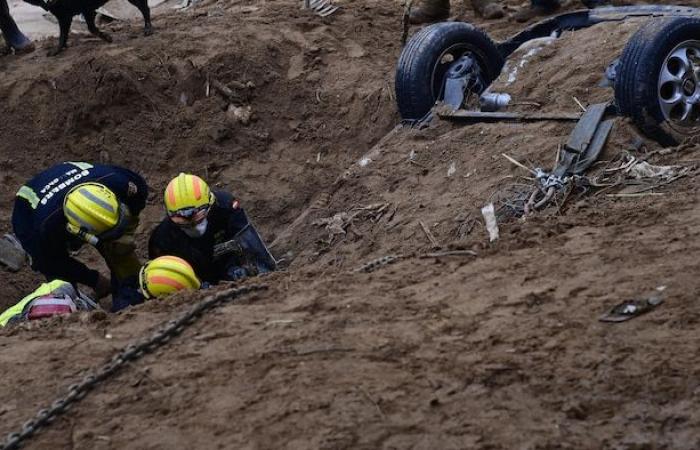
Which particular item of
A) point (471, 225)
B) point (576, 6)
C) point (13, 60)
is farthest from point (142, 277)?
point (576, 6)

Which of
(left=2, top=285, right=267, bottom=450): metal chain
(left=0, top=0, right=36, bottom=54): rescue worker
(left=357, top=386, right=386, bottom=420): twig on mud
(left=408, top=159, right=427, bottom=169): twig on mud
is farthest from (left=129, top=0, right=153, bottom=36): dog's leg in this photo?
(left=357, top=386, right=386, bottom=420): twig on mud

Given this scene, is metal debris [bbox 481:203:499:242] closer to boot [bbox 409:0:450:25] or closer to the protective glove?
the protective glove

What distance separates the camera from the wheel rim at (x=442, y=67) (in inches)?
367

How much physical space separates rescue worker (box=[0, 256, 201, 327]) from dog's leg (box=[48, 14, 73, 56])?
18.2 ft

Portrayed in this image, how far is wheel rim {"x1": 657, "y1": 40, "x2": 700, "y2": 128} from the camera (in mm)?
7465

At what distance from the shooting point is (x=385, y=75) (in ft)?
37.8

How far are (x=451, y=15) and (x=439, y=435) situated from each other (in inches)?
405

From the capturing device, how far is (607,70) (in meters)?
8.05

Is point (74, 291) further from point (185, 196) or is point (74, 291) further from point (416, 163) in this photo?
point (416, 163)

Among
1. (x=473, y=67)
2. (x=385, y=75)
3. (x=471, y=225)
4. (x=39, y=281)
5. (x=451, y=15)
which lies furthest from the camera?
(x=451, y=15)

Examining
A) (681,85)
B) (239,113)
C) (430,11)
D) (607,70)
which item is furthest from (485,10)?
(681,85)

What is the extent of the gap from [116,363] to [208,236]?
12.6 feet

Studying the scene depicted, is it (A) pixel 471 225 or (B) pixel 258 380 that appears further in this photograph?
(A) pixel 471 225

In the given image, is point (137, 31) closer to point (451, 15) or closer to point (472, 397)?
point (451, 15)
